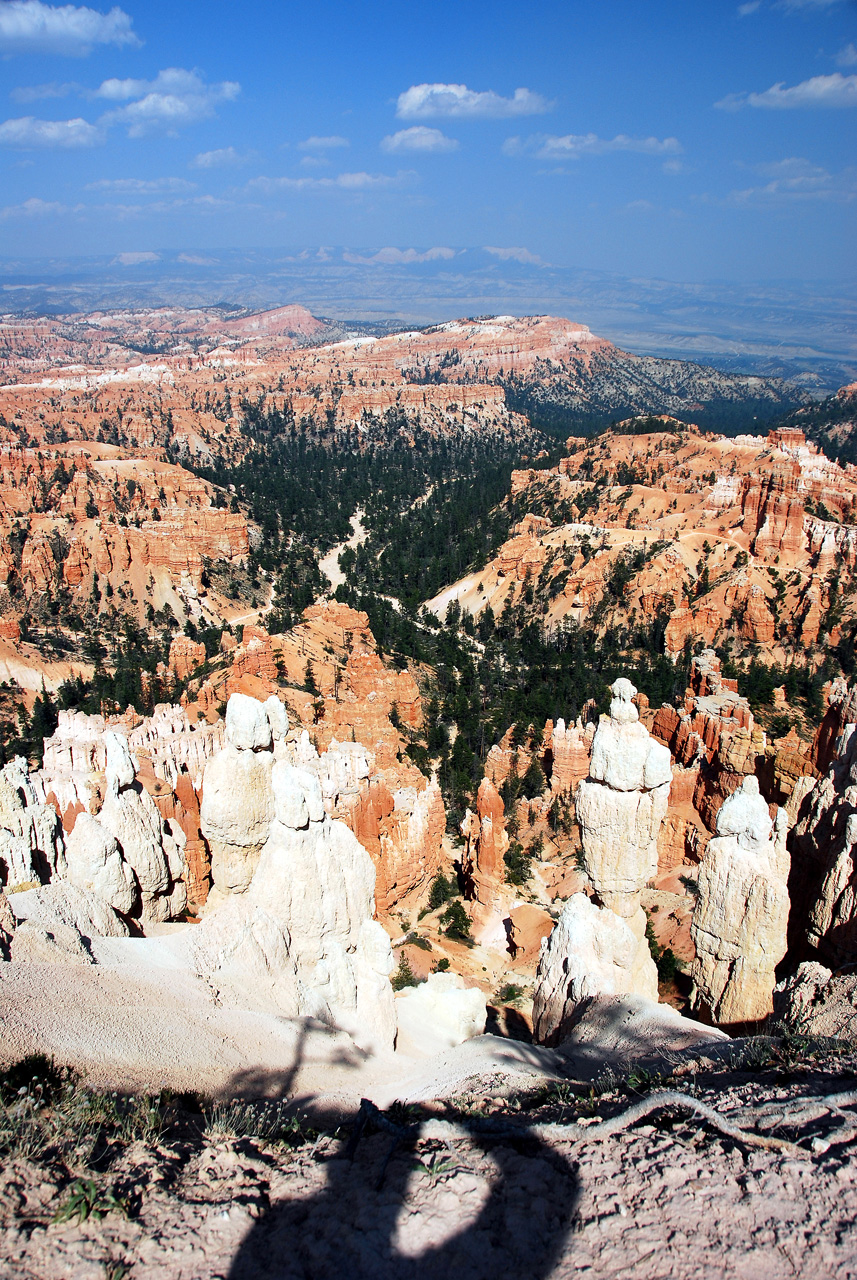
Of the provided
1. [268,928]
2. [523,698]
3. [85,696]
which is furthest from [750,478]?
[268,928]

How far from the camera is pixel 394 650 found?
6172 cm

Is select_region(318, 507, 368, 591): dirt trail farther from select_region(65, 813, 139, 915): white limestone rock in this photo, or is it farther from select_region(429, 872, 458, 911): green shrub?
select_region(65, 813, 139, 915): white limestone rock

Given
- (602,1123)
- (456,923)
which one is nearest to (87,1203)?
(602,1123)

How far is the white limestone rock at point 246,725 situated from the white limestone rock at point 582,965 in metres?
5.97

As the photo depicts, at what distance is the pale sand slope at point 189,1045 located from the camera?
23.2ft

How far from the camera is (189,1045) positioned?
26.1 feet

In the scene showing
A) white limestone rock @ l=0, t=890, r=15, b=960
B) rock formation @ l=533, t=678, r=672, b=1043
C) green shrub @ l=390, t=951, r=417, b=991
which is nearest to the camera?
white limestone rock @ l=0, t=890, r=15, b=960

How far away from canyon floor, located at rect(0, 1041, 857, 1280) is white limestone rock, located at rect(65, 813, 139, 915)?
690cm

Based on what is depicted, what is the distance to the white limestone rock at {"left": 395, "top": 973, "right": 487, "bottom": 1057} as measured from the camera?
1204cm

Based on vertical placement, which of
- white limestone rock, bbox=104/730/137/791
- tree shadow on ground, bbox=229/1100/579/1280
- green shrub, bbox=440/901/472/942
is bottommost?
green shrub, bbox=440/901/472/942

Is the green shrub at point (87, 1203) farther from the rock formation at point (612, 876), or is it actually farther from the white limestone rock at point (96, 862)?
the rock formation at point (612, 876)

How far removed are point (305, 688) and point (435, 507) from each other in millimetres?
80212

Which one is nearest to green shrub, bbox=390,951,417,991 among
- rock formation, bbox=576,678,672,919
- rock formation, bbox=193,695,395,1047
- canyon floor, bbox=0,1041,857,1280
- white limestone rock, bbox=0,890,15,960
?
rock formation, bbox=193,695,395,1047

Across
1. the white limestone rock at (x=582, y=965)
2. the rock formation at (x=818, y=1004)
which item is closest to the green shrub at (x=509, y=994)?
the white limestone rock at (x=582, y=965)
